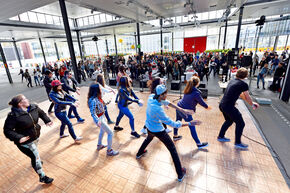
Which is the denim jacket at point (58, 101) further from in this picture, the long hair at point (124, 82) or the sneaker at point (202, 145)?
the sneaker at point (202, 145)

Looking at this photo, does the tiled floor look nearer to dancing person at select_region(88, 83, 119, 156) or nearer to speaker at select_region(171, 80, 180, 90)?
dancing person at select_region(88, 83, 119, 156)

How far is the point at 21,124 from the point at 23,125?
29mm

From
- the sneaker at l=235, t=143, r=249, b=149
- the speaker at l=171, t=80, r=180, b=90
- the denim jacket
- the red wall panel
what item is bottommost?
the sneaker at l=235, t=143, r=249, b=149

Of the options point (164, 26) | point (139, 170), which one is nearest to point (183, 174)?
point (139, 170)

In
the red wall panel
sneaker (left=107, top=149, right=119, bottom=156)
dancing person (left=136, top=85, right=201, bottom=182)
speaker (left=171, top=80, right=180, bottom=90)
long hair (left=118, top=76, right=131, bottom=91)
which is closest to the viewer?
dancing person (left=136, top=85, right=201, bottom=182)

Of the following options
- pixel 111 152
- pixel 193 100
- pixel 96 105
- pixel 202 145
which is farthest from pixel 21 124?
pixel 202 145

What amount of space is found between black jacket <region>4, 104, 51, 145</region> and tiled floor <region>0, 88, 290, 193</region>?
1.10 m

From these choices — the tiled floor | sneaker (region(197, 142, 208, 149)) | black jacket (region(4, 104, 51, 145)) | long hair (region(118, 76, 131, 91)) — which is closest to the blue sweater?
sneaker (region(197, 142, 208, 149))

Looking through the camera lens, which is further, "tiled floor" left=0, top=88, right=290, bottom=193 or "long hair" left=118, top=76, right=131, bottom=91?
"long hair" left=118, top=76, right=131, bottom=91

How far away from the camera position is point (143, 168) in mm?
2744

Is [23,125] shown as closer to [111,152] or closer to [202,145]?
[111,152]

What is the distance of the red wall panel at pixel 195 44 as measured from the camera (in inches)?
1068

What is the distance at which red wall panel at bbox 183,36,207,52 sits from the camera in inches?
1068

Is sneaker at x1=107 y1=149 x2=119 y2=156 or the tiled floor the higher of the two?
sneaker at x1=107 y1=149 x2=119 y2=156
